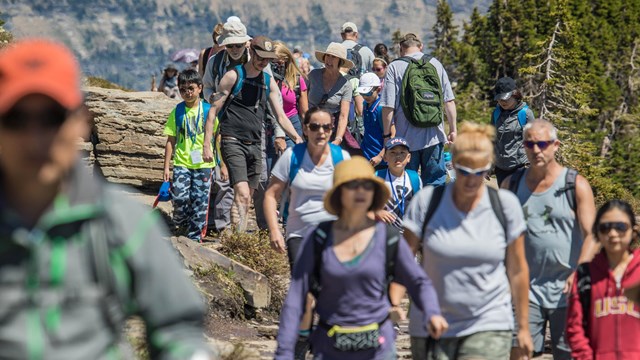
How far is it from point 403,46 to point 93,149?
5.70 meters

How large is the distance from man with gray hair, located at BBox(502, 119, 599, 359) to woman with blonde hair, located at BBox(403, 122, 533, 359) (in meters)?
0.95

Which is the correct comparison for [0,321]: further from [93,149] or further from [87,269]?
[93,149]

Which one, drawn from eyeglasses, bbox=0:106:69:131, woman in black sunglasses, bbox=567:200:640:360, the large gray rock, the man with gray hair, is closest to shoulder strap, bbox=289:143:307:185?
the man with gray hair

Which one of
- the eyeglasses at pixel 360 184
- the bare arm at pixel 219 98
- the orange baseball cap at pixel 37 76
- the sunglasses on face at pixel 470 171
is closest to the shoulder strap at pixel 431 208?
the sunglasses on face at pixel 470 171

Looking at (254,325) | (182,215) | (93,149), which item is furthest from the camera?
(93,149)

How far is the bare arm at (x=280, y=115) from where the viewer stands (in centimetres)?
970

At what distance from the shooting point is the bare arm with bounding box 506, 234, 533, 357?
5590 mm

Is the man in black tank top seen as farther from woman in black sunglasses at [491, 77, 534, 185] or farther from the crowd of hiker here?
woman in black sunglasses at [491, 77, 534, 185]

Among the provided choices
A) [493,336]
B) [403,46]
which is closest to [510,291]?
[493,336]

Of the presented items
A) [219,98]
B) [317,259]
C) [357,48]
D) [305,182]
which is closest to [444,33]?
[357,48]

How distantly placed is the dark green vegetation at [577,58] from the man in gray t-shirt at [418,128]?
37.2 m

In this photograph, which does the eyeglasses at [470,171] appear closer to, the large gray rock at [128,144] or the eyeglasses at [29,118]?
the eyeglasses at [29,118]

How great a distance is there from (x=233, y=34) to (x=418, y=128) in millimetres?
1894

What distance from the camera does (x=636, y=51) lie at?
71812 mm
